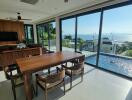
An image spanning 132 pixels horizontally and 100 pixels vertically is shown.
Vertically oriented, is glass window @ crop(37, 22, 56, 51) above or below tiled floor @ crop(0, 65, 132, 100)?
above

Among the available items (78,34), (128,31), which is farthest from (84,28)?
(128,31)

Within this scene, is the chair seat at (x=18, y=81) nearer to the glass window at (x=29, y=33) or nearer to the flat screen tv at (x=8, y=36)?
the flat screen tv at (x=8, y=36)

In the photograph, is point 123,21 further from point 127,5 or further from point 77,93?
point 77,93

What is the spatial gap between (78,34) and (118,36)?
185 cm

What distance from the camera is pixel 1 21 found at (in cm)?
654

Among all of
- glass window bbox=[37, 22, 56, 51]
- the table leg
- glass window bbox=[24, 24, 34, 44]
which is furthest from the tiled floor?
glass window bbox=[24, 24, 34, 44]

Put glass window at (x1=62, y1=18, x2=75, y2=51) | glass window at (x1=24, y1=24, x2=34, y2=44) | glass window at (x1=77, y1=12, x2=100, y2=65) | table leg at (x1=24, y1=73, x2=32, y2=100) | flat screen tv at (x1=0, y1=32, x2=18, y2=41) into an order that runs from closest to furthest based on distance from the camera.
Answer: table leg at (x1=24, y1=73, x2=32, y2=100), glass window at (x1=77, y1=12, x2=100, y2=65), glass window at (x1=62, y1=18, x2=75, y2=51), flat screen tv at (x1=0, y1=32, x2=18, y2=41), glass window at (x1=24, y1=24, x2=34, y2=44)

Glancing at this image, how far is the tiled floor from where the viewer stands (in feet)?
6.77

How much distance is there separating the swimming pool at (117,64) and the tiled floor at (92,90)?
Result: 1.67 ft

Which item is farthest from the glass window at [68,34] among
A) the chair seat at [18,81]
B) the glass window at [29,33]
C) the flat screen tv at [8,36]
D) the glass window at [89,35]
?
the glass window at [29,33]

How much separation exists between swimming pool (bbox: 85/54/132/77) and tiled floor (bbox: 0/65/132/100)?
508 millimetres

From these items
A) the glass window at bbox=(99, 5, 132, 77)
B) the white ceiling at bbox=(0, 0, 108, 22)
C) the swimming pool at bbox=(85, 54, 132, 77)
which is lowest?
the swimming pool at bbox=(85, 54, 132, 77)

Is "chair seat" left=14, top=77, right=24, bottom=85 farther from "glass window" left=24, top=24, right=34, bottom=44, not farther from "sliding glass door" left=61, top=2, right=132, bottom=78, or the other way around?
"glass window" left=24, top=24, right=34, bottom=44

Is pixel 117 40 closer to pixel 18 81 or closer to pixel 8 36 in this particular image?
pixel 18 81
